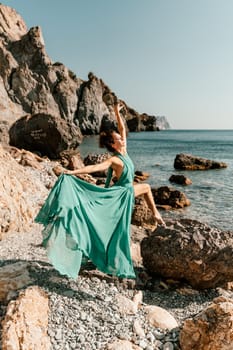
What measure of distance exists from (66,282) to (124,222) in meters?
1.28

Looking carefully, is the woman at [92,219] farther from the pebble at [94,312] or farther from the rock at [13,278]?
the rock at [13,278]

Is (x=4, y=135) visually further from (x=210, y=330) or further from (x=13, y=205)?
(x=210, y=330)

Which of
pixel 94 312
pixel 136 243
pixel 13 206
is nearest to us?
pixel 94 312

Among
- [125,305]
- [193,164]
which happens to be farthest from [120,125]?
[193,164]

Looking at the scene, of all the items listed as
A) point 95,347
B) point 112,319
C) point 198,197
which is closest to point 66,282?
point 112,319

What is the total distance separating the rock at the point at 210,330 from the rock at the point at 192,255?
1.80m

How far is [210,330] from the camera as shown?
157 inches

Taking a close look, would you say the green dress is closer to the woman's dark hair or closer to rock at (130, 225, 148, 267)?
the woman's dark hair

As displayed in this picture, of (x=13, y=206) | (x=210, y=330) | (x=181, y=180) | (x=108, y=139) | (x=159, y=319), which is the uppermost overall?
(x=108, y=139)

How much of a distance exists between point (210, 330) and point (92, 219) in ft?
7.14

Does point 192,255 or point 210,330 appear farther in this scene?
point 192,255

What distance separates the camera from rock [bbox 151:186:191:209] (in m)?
16.7

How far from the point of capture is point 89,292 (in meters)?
4.95

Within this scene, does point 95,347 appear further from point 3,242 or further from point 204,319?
point 3,242
